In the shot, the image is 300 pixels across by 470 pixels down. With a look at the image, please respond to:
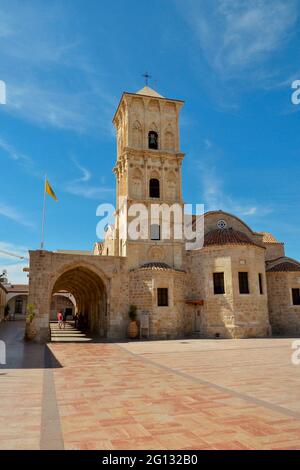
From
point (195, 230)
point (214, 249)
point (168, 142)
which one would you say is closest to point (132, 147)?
point (168, 142)

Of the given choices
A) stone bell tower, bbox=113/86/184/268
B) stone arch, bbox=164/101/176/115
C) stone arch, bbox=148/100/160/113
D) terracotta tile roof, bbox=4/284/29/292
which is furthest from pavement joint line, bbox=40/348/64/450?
terracotta tile roof, bbox=4/284/29/292

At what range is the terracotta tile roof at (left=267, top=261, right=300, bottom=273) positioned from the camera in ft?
85.8

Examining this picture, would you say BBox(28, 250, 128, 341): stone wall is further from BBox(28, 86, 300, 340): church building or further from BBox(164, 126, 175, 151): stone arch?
BBox(164, 126, 175, 151): stone arch

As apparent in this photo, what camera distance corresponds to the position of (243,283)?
76.6ft

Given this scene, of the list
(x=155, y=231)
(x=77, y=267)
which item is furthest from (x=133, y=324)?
(x=155, y=231)

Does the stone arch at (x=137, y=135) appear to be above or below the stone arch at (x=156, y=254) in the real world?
above

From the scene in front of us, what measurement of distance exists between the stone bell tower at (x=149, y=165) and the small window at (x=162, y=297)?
2.50 metres

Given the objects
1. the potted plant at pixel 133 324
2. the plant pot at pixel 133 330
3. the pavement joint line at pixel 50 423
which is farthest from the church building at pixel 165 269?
the pavement joint line at pixel 50 423

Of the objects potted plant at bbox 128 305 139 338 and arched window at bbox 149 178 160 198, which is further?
arched window at bbox 149 178 160 198

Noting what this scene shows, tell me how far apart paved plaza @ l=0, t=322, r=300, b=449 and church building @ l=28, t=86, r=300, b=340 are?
1027cm

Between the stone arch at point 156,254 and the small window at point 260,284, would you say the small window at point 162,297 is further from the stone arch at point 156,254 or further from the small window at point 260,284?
the small window at point 260,284

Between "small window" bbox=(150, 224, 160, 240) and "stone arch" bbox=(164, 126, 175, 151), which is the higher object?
"stone arch" bbox=(164, 126, 175, 151)

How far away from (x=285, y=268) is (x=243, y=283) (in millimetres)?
4956

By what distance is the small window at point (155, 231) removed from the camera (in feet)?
84.4
